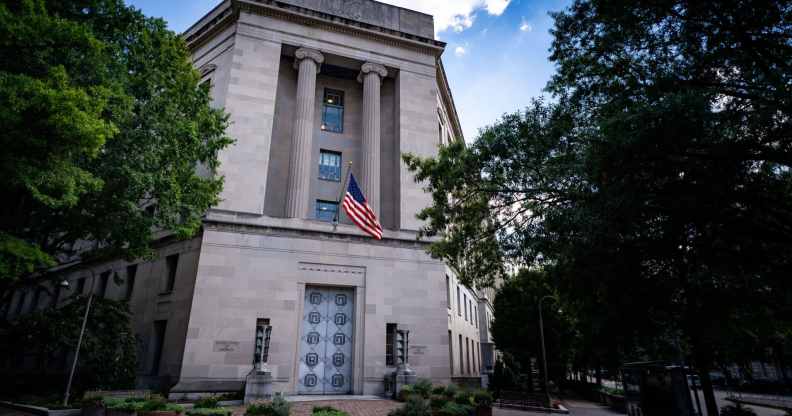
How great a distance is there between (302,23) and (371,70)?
511cm

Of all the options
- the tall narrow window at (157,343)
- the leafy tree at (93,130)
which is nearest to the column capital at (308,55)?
the leafy tree at (93,130)

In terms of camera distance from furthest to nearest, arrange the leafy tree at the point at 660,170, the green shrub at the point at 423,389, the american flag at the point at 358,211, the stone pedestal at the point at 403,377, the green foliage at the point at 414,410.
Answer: the stone pedestal at the point at 403,377, the american flag at the point at 358,211, the green shrub at the point at 423,389, the green foliage at the point at 414,410, the leafy tree at the point at 660,170

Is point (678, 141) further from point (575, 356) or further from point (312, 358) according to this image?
point (575, 356)

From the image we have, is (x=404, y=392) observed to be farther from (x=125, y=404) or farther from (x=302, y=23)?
(x=302, y=23)

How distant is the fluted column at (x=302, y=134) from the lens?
2173cm

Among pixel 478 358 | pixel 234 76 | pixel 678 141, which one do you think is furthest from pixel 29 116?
pixel 478 358

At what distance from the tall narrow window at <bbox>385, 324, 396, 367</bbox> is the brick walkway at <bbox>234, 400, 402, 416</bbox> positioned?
9.51 feet

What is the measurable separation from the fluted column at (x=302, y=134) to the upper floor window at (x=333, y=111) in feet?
5.92

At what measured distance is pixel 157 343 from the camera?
67.4ft

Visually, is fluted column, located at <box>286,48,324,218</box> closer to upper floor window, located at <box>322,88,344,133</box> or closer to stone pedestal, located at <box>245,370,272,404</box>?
upper floor window, located at <box>322,88,344,133</box>

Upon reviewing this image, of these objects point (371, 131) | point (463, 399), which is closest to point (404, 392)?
point (463, 399)

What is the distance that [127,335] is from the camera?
18.3m

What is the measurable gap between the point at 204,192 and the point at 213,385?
8044mm

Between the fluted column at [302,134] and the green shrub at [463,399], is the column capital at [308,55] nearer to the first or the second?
the fluted column at [302,134]
